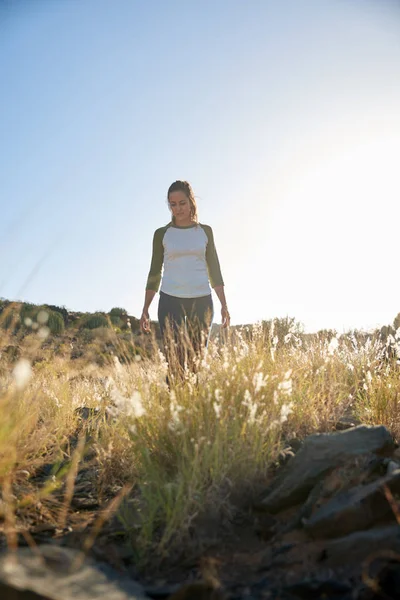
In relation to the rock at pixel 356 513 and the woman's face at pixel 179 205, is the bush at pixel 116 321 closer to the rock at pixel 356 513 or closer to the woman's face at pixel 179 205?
the woman's face at pixel 179 205

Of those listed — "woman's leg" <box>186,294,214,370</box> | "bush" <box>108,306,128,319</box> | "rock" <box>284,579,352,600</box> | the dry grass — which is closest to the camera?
"rock" <box>284,579,352,600</box>

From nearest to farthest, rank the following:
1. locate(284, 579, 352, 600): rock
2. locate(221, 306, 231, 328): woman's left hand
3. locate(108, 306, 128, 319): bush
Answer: locate(284, 579, 352, 600): rock < locate(221, 306, 231, 328): woman's left hand < locate(108, 306, 128, 319): bush

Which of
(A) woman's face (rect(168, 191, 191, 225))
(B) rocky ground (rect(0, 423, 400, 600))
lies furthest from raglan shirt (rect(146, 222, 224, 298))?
(B) rocky ground (rect(0, 423, 400, 600))

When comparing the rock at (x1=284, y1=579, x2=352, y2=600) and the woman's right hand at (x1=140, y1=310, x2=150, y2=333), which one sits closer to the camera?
the rock at (x1=284, y1=579, x2=352, y2=600)

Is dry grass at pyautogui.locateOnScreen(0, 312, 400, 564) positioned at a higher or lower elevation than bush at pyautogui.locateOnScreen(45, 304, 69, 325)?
lower

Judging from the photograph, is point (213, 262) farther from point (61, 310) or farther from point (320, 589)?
point (61, 310)

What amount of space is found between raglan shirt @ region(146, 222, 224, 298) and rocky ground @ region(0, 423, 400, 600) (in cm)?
219

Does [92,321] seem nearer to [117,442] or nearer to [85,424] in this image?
[85,424]

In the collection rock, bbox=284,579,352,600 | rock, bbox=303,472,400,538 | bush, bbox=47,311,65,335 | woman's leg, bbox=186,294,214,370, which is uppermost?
bush, bbox=47,311,65,335

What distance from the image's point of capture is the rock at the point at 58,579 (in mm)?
2014

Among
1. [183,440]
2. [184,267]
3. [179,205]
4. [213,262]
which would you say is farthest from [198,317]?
[183,440]

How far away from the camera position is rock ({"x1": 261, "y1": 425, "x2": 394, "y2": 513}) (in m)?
3.08

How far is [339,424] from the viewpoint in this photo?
14.2 ft

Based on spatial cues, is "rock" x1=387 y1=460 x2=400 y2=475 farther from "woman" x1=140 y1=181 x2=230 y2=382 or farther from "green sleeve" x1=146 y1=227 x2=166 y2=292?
"green sleeve" x1=146 y1=227 x2=166 y2=292
